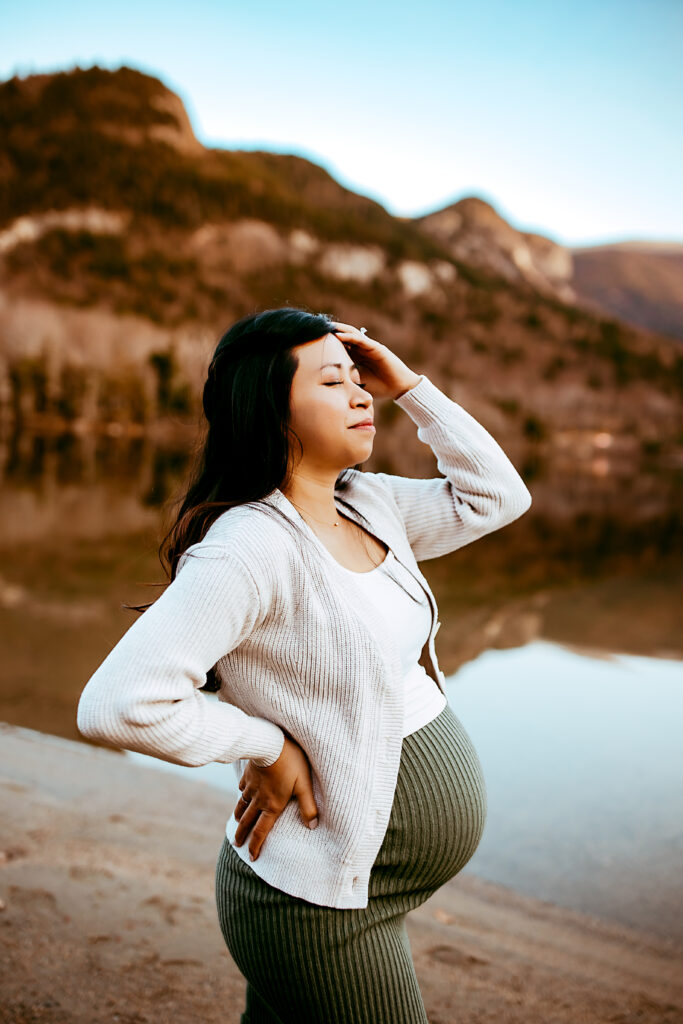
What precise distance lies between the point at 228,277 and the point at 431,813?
140033 millimetres

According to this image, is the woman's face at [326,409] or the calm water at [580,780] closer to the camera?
the woman's face at [326,409]

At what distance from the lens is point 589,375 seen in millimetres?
140125

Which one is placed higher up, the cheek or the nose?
the nose

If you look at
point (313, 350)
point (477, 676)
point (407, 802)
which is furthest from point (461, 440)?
Result: point (477, 676)

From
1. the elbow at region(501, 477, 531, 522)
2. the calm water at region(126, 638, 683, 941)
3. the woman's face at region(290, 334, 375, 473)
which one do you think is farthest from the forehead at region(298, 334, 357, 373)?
the calm water at region(126, 638, 683, 941)

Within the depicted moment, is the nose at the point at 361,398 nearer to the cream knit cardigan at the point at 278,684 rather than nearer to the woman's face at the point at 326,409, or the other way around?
the woman's face at the point at 326,409

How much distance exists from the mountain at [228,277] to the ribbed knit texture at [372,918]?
79.6 metres

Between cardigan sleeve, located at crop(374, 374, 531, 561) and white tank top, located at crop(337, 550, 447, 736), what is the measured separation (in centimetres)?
32

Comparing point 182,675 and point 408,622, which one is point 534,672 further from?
point 182,675

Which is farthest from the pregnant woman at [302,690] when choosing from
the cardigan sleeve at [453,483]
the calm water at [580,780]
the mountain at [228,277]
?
the mountain at [228,277]

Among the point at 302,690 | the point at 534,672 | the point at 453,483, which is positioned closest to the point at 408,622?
the point at 302,690

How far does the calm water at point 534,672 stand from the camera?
186 inches

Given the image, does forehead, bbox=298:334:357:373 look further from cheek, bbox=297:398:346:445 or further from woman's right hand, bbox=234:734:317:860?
woman's right hand, bbox=234:734:317:860

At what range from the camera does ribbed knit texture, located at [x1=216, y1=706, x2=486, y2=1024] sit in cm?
162
